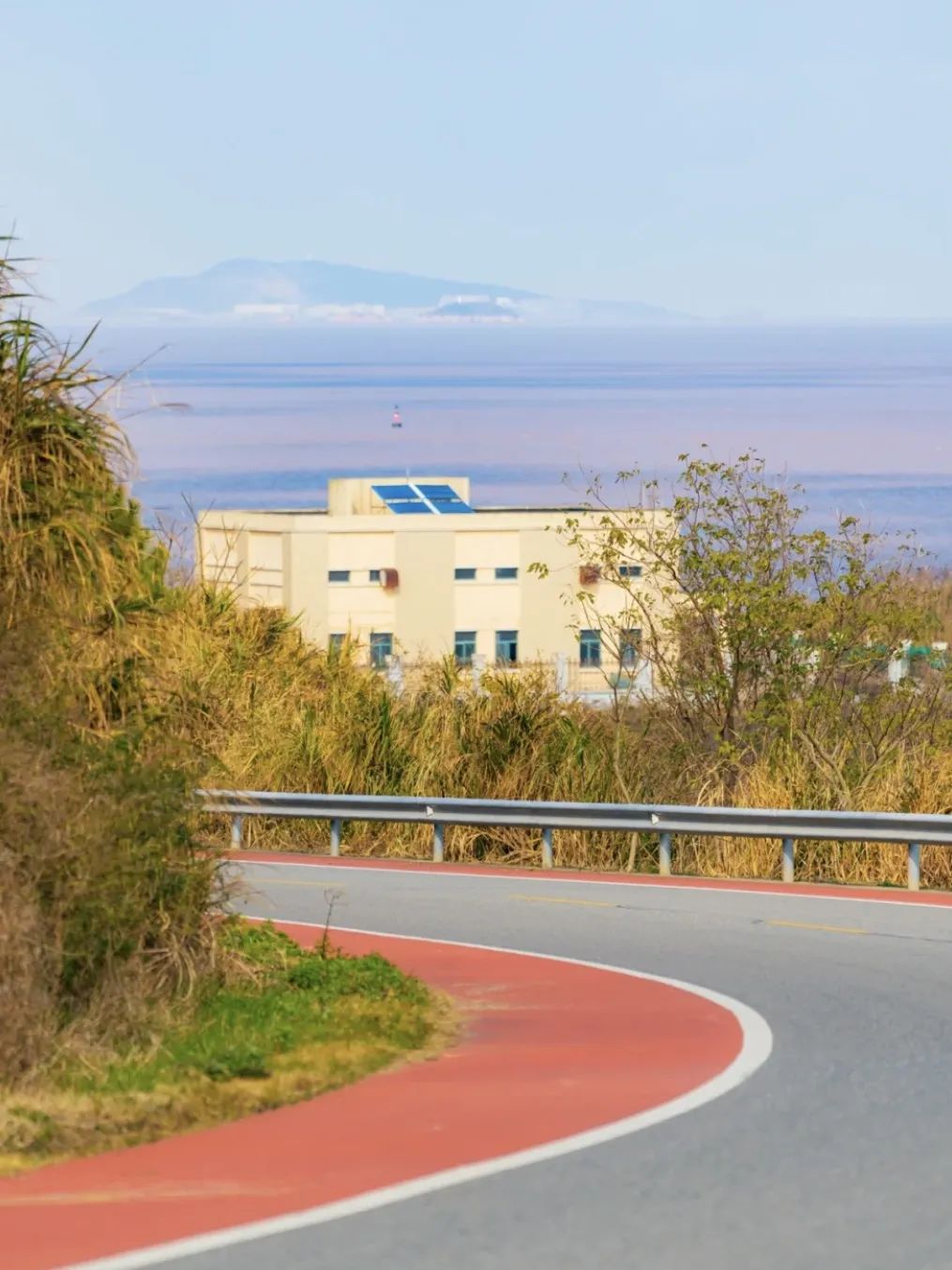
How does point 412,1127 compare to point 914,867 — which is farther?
point 914,867

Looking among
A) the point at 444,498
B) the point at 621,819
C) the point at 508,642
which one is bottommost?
the point at 621,819

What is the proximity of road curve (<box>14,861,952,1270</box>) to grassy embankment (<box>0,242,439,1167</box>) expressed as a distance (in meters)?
1.80

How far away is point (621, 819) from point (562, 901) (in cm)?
177

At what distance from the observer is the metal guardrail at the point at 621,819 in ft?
59.6

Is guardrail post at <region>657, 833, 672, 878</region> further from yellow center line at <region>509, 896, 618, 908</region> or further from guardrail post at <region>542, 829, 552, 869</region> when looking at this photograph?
yellow center line at <region>509, 896, 618, 908</region>

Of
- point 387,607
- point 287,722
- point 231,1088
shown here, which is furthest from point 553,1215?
point 387,607

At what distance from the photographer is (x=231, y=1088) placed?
Result: 10.1 m

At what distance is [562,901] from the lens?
702 inches

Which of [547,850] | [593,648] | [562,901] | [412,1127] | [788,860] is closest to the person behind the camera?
[412,1127]

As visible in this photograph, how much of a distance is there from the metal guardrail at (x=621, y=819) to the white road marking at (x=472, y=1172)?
5895mm

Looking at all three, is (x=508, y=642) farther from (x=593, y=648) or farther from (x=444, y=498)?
(x=593, y=648)

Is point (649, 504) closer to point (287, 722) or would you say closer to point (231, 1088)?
point (287, 722)

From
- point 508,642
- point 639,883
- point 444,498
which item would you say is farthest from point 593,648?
point 444,498

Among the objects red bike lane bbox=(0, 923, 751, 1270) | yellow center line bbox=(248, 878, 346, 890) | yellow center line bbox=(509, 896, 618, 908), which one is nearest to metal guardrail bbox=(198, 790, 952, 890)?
yellow center line bbox=(248, 878, 346, 890)
